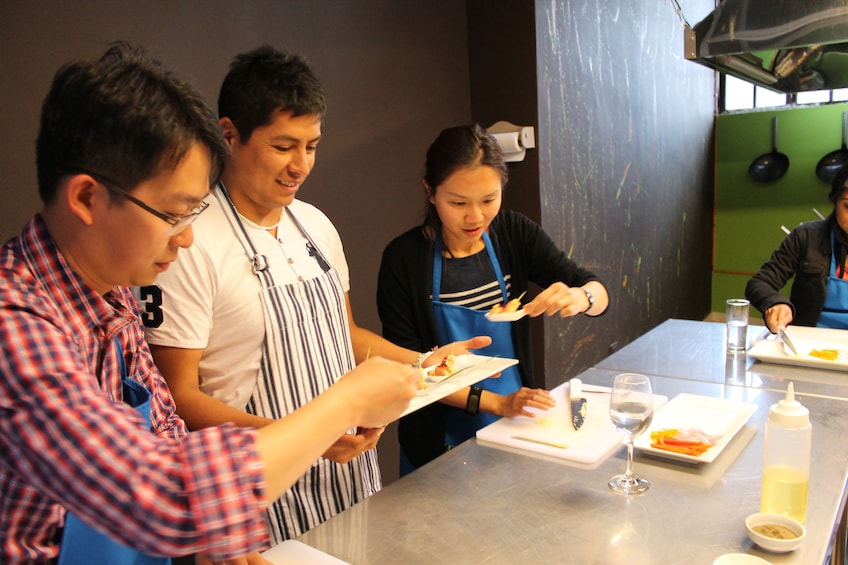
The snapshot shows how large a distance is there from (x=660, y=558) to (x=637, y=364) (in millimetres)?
1161

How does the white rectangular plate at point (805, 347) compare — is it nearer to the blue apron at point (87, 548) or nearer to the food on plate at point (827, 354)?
the food on plate at point (827, 354)

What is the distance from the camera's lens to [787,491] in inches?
44.1

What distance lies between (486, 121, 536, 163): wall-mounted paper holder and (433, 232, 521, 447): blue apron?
3.79 ft

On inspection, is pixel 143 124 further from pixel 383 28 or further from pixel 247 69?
pixel 383 28

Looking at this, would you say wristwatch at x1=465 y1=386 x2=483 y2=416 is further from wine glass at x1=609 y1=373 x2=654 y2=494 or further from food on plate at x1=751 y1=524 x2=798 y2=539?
food on plate at x1=751 y1=524 x2=798 y2=539

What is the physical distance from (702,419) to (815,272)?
1.57m

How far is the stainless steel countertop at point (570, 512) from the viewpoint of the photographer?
42.7 inches

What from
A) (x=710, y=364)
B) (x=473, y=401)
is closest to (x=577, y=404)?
(x=473, y=401)

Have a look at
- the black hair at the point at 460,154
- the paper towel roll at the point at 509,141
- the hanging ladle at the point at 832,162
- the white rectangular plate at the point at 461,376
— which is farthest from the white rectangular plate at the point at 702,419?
the hanging ladle at the point at 832,162

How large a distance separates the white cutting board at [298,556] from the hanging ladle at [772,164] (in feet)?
16.9

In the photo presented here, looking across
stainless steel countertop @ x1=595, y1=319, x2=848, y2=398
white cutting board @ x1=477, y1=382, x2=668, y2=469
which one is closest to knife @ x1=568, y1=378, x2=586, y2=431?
white cutting board @ x1=477, y1=382, x2=668, y2=469

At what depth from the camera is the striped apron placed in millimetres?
1436

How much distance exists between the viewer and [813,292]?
2.72 metres

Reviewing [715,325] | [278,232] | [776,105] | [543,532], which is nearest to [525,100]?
[715,325]
